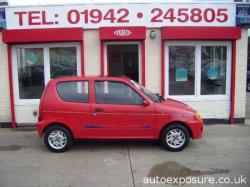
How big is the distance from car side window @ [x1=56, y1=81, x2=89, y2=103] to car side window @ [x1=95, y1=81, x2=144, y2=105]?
9.4 inches

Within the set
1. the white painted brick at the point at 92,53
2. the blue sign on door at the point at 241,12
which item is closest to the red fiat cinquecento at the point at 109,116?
the white painted brick at the point at 92,53

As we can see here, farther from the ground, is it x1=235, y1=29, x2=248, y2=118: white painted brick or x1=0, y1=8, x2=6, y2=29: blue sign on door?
x1=0, y1=8, x2=6, y2=29: blue sign on door

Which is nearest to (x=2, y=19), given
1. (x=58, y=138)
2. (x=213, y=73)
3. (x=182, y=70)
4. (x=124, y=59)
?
(x=124, y=59)

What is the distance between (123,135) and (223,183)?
235 cm

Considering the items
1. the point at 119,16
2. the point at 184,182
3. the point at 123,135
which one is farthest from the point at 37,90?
the point at 184,182

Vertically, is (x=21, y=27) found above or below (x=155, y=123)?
above

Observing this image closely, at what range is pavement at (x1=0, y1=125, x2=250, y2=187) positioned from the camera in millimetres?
5500

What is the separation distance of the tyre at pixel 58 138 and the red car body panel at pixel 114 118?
0.11 meters

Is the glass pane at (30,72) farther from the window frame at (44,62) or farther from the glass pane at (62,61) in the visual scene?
the glass pane at (62,61)

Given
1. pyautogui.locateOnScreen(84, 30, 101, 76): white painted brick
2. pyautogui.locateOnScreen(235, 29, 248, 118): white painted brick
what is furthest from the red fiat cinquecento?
pyautogui.locateOnScreen(235, 29, 248, 118): white painted brick

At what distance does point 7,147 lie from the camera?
Answer: 748cm

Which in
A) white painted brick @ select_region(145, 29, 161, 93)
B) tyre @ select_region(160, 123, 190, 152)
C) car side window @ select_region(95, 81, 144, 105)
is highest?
white painted brick @ select_region(145, 29, 161, 93)

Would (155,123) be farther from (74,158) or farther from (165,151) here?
(74,158)

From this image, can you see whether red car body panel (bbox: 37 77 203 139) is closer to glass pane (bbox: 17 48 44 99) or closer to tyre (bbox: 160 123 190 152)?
tyre (bbox: 160 123 190 152)
